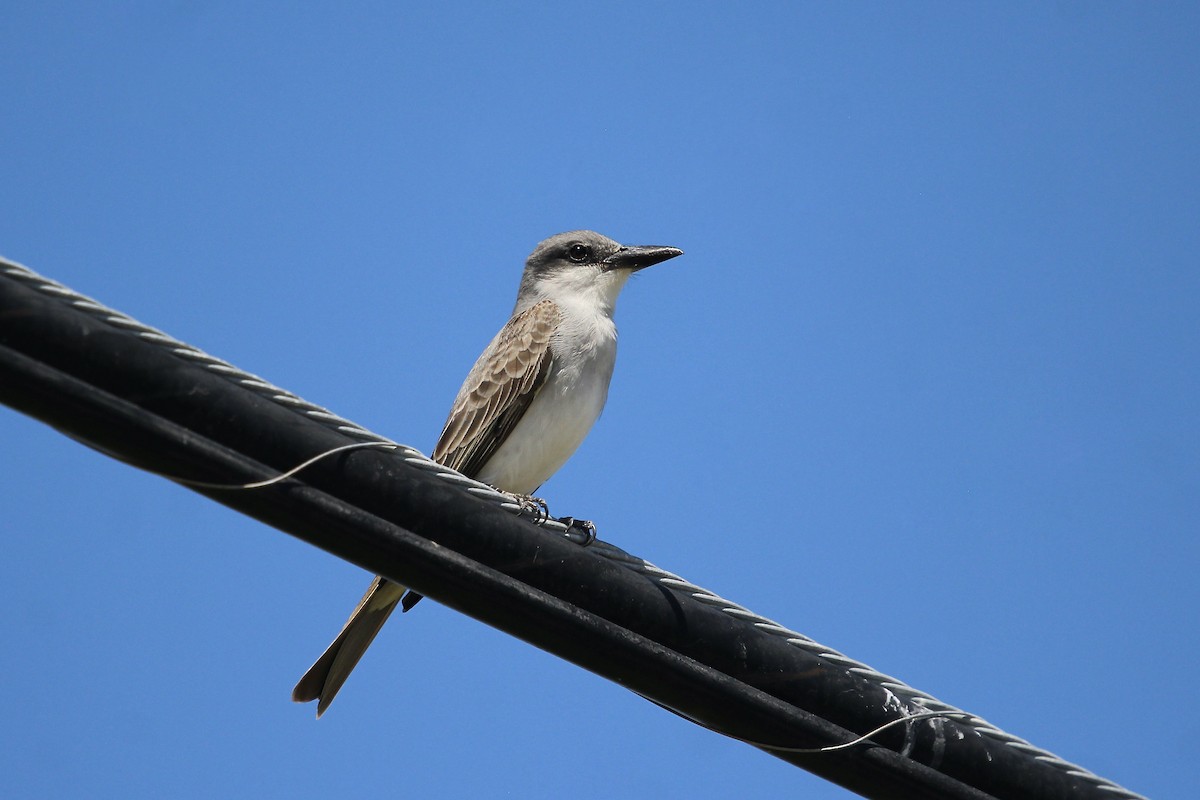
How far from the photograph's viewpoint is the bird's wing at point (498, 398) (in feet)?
23.9

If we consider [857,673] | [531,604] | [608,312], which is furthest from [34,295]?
[608,312]

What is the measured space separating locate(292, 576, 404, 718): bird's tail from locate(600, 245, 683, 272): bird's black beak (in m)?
3.10

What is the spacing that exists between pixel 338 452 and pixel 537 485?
4020 millimetres

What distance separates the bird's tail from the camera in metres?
5.80

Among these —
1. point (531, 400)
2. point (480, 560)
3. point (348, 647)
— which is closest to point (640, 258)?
point (531, 400)

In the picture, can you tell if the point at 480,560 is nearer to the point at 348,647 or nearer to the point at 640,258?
the point at 348,647

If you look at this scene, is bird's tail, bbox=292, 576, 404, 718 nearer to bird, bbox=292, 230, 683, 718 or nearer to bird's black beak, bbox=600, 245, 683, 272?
bird, bbox=292, 230, 683, 718

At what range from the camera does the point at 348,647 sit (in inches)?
243

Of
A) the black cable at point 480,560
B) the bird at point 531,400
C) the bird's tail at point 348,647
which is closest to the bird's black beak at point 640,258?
the bird at point 531,400

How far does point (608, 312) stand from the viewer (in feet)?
27.2

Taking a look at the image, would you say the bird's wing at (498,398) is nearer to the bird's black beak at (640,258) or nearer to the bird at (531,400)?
the bird at (531,400)

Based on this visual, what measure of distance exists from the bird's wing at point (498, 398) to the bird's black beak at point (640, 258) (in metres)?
0.99

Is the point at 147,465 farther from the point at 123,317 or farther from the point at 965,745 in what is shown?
the point at 965,745

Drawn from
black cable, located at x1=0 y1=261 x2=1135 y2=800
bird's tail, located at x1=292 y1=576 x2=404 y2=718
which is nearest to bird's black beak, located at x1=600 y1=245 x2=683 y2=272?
bird's tail, located at x1=292 y1=576 x2=404 y2=718
